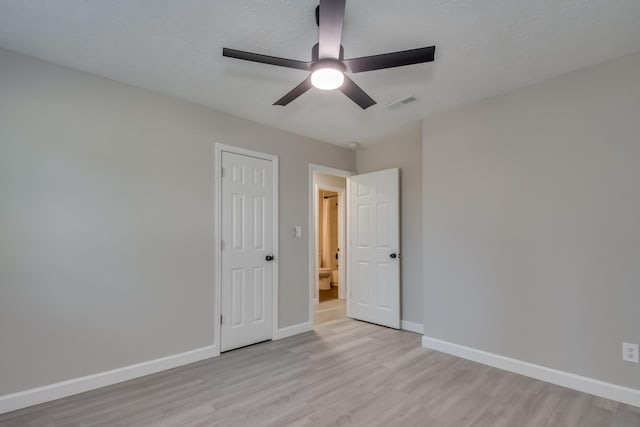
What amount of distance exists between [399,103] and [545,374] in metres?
2.72

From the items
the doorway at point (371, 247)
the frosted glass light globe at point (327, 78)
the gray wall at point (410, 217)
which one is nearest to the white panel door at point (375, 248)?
the doorway at point (371, 247)

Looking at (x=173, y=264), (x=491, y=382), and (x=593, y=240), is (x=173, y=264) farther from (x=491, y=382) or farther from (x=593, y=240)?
(x=593, y=240)

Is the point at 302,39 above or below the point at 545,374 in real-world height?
above

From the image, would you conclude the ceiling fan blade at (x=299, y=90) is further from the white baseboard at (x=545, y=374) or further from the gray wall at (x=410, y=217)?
the white baseboard at (x=545, y=374)

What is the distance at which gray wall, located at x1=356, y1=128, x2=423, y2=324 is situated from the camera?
402 cm

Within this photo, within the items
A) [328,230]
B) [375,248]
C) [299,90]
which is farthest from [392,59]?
[328,230]

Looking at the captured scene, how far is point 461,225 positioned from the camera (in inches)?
129

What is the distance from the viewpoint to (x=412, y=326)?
4.01m

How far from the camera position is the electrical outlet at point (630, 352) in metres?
2.28

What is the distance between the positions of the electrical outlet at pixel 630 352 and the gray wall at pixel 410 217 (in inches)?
75.0

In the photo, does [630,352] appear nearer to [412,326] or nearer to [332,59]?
[412,326]

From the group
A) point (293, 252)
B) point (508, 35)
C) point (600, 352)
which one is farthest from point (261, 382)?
point (508, 35)

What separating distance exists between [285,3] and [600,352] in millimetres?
3301

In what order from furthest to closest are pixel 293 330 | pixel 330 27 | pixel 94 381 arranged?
pixel 293 330, pixel 94 381, pixel 330 27
